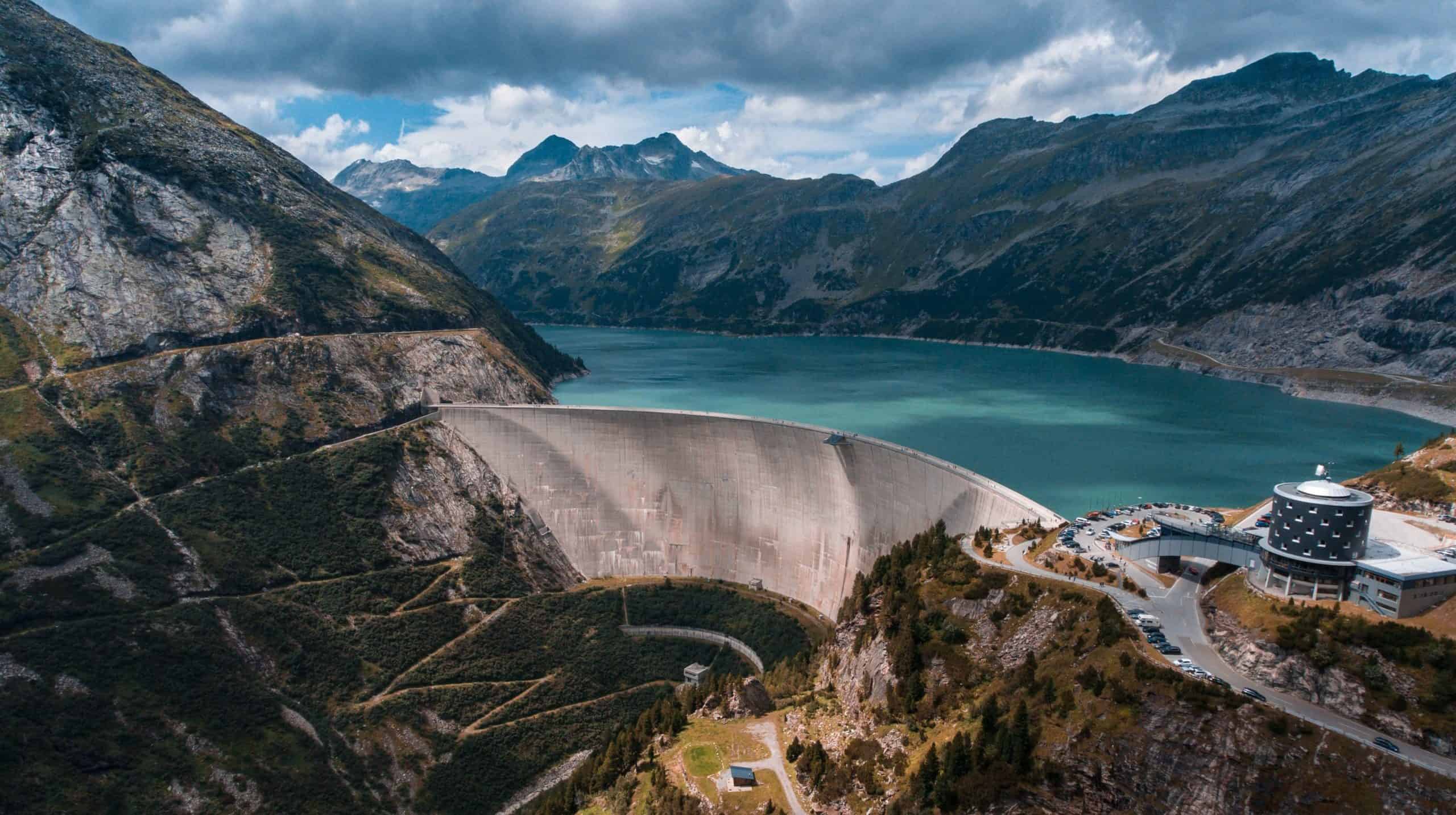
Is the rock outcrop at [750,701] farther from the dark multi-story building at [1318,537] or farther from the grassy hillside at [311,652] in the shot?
the dark multi-story building at [1318,537]

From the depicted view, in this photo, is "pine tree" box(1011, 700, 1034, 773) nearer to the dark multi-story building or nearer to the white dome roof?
the dark multi-story building

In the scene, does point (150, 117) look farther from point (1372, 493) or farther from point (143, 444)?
point (1372, 493)

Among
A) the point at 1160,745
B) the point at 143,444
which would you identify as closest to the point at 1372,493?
the point at 1160,745

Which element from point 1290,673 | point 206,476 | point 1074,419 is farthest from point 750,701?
point 1074,419

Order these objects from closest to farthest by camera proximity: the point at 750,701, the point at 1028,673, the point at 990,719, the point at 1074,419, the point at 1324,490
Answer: the point at 990,719
the point at 1028,673
the point at 1324,490
the point at 750,701
the point at 1074,419

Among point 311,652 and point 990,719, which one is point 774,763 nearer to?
point 990,719

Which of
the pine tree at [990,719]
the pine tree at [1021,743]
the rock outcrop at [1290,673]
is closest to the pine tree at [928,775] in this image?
the pine tree at [990,719]
